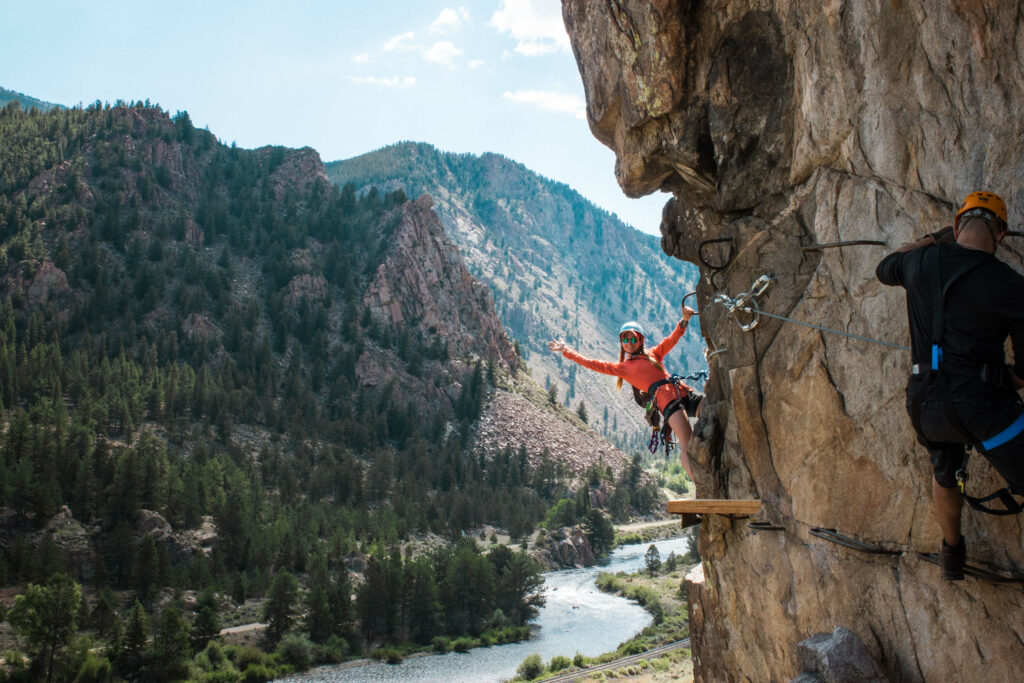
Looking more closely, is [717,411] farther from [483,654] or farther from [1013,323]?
[483,654]

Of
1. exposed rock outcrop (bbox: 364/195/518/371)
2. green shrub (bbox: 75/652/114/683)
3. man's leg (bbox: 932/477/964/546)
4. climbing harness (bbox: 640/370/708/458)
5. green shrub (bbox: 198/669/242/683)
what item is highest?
exposed rock outcrop (bbox: 364/195/518/371)

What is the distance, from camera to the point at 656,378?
930 cm

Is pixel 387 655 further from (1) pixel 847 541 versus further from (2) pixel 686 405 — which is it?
(1) pixel 847 541

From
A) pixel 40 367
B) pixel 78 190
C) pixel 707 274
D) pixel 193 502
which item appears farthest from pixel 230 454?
pixel 707 274

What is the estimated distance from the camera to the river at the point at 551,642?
4259 cm

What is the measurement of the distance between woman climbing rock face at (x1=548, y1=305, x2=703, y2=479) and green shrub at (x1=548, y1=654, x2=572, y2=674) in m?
37.3

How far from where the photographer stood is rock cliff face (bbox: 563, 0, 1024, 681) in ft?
17.0

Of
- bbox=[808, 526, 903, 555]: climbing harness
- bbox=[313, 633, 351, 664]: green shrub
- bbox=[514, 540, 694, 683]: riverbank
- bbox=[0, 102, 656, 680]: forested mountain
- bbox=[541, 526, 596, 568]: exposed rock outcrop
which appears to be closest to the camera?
bbox=[808, 526, 903, 555]: climbing harness

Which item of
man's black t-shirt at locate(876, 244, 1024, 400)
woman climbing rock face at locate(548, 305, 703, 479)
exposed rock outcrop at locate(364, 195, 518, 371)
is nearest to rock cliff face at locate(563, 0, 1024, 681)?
woman climbing rock face at locate(548, 305, 703, 479)

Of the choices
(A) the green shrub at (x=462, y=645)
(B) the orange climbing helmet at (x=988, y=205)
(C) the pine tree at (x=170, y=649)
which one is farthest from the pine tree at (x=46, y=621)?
(B) the orange climbing helmet at (x=988, y=205)

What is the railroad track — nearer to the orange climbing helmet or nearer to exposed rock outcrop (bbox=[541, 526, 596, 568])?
exposed rock outcrop (bbox=[541, 526, 596, 568])

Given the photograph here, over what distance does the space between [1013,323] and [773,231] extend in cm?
315

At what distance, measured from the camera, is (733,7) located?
7.35m

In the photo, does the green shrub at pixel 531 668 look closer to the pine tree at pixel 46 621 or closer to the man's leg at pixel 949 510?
the pine tree at pixel 46 621
